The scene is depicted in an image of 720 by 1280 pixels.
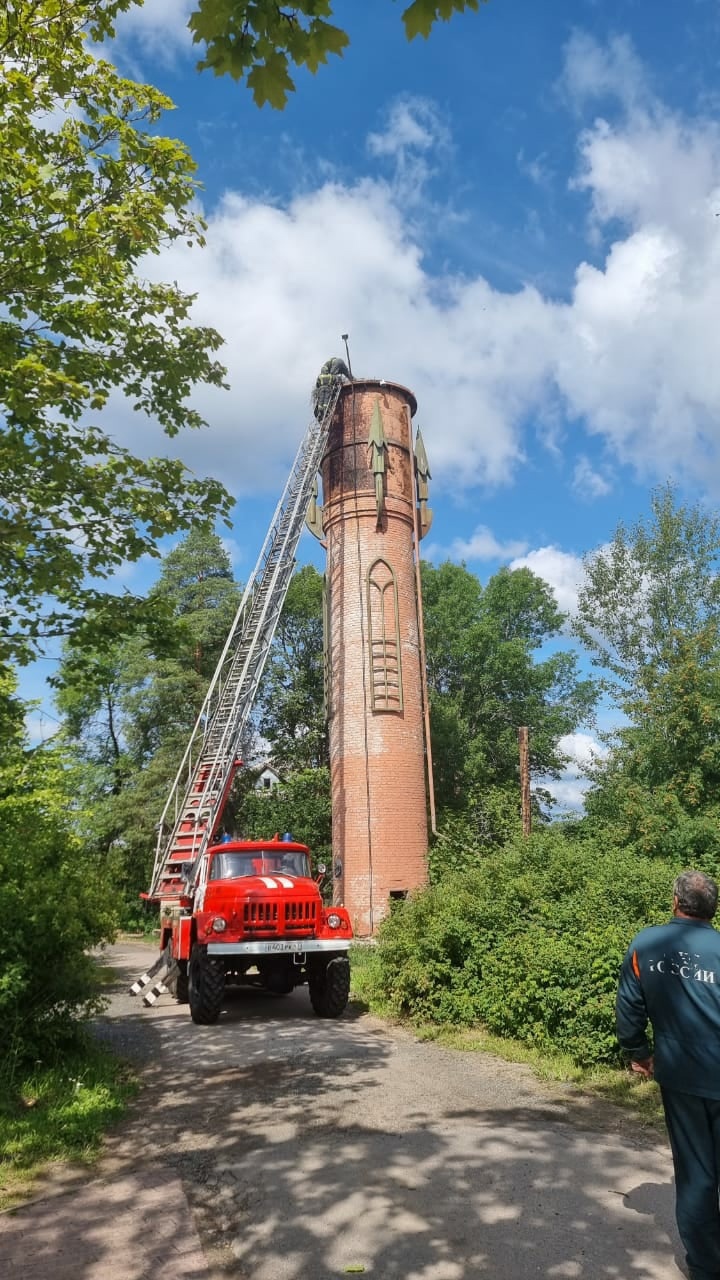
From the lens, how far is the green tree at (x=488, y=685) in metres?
31.6

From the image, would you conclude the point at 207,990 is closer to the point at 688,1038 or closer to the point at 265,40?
the point at 688,1038

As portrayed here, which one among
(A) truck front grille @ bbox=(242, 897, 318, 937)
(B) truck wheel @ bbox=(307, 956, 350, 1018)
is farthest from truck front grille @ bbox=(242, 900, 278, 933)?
(B) truck wheel @ bbox=(307, 956, 350, 1018)

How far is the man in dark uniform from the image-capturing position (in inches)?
129

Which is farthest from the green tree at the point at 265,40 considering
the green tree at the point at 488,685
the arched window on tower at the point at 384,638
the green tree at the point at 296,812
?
the green tree at the point at 488,685

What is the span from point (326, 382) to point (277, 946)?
664 inches

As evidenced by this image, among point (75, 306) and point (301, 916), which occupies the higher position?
point (75, 306)

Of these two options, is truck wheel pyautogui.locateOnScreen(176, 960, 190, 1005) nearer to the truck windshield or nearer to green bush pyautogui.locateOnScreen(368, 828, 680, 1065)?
the truck windshield

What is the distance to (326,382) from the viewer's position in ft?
74.1

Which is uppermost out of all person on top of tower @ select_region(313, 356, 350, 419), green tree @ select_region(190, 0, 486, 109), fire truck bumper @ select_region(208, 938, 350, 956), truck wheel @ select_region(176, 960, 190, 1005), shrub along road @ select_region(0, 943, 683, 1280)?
person on top of tower @ select_region(313, 356, 350, 419)

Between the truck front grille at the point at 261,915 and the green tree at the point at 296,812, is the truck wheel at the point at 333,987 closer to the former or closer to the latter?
the truck front grille at the point at 261,915

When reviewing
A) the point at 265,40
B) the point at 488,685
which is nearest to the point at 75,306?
the point at 265,40

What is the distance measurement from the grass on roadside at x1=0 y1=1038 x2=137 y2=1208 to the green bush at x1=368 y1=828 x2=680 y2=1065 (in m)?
3.90

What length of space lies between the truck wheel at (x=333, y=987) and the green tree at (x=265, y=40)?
365 inches

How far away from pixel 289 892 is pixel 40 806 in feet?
14.1
